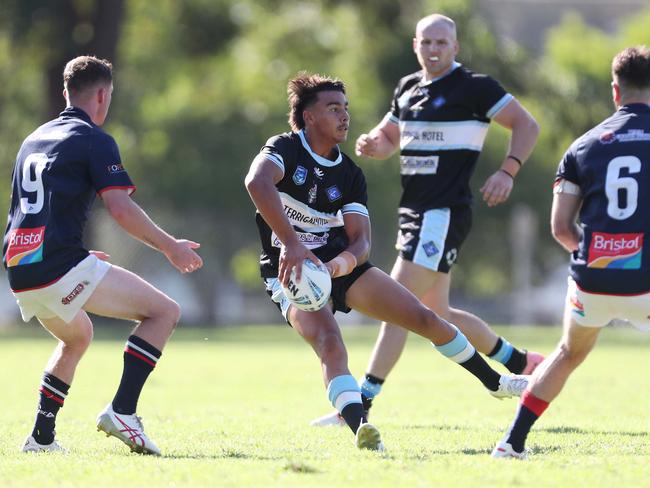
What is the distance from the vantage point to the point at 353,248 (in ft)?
25.0

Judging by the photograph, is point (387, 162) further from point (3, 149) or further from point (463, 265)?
point (3, 149)

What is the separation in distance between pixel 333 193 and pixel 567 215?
160 cm

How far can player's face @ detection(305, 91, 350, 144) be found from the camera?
7.68m

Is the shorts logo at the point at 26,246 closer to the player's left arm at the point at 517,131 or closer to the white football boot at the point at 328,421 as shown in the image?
the white football boot at the point at 328,421

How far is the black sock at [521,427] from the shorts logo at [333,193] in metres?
1.77

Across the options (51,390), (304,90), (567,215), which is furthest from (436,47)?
(51,390)

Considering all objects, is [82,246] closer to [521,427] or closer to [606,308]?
[521,427]

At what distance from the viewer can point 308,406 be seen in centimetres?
1102

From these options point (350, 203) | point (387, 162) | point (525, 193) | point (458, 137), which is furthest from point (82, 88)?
point (525, 193)

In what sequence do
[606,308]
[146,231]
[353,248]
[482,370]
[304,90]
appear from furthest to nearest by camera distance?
[482,370] → [304,90] → [353,248] → [146,231] → [606,308]

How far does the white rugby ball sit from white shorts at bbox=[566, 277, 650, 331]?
137 centimetres

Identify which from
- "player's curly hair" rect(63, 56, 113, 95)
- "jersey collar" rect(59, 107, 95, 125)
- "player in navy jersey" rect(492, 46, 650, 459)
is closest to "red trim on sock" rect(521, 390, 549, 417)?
"player in navy jersey" rect(492, 46, 650, 459)

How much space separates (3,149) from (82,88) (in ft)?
108

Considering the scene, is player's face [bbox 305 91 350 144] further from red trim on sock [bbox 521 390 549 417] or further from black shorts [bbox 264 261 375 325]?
red trim on sock [bbox 521 390 549 417]
